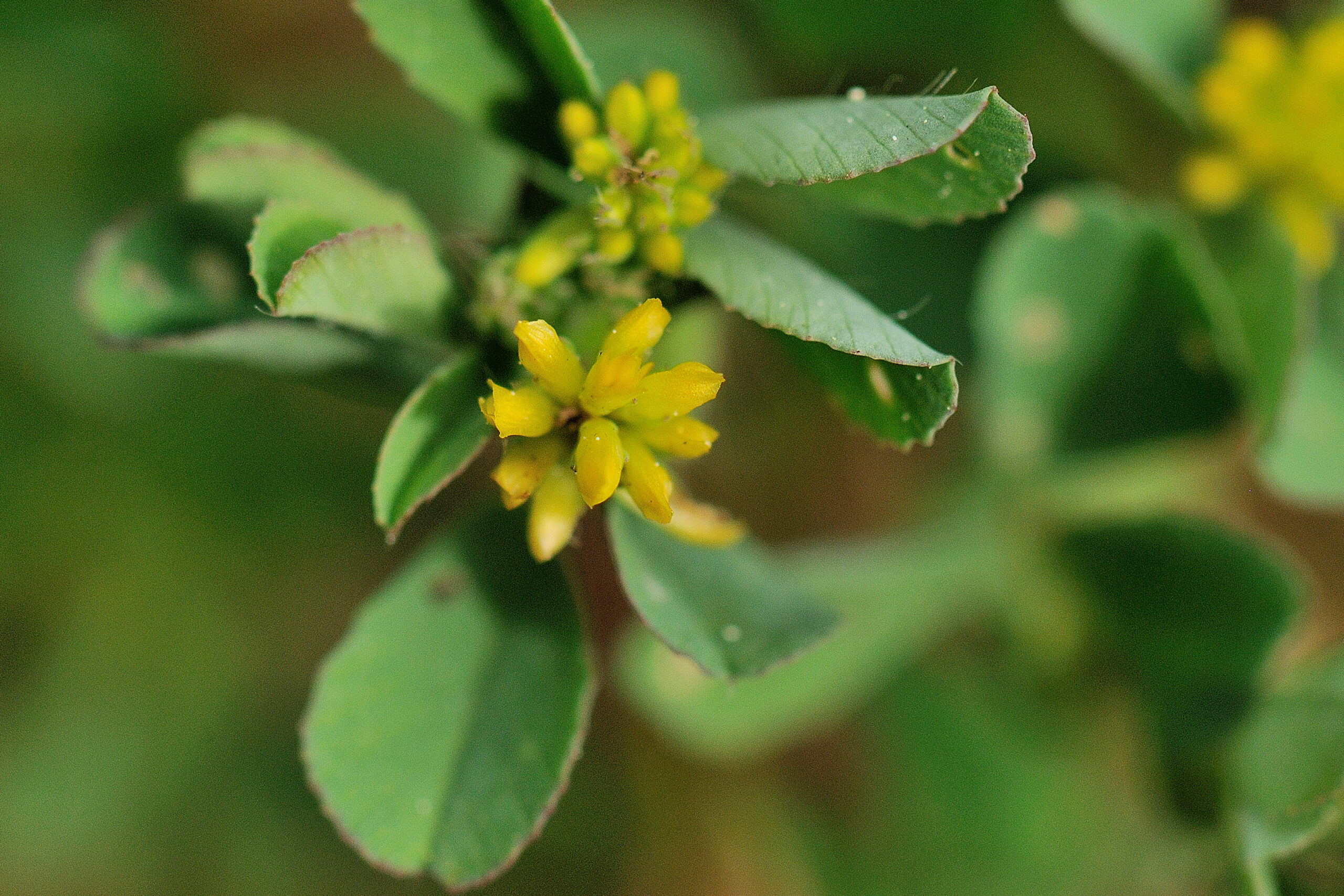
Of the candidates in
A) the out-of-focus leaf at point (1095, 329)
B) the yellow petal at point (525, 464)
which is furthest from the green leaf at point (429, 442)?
the out-of-focus leaf at point (1095, 329)

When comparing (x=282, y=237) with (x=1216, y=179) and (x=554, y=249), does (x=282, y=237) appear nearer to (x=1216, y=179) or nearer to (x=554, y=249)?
(x=554, y=249)

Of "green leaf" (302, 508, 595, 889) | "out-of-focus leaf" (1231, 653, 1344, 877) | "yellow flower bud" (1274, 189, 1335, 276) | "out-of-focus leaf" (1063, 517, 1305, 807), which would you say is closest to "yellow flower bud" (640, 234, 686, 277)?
"green leaf" (302, 508, 595, 889)

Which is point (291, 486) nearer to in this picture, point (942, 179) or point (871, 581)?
point (871, 581)

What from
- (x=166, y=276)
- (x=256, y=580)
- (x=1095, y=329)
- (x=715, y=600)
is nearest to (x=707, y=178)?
(x=715, y=600)

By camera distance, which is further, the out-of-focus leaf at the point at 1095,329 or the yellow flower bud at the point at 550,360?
the out-of-focus leaf at the point at 1095,329

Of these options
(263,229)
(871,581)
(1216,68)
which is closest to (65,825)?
(871,581)

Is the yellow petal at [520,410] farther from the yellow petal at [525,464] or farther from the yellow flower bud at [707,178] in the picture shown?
the yellow flower bud at [707,178]
